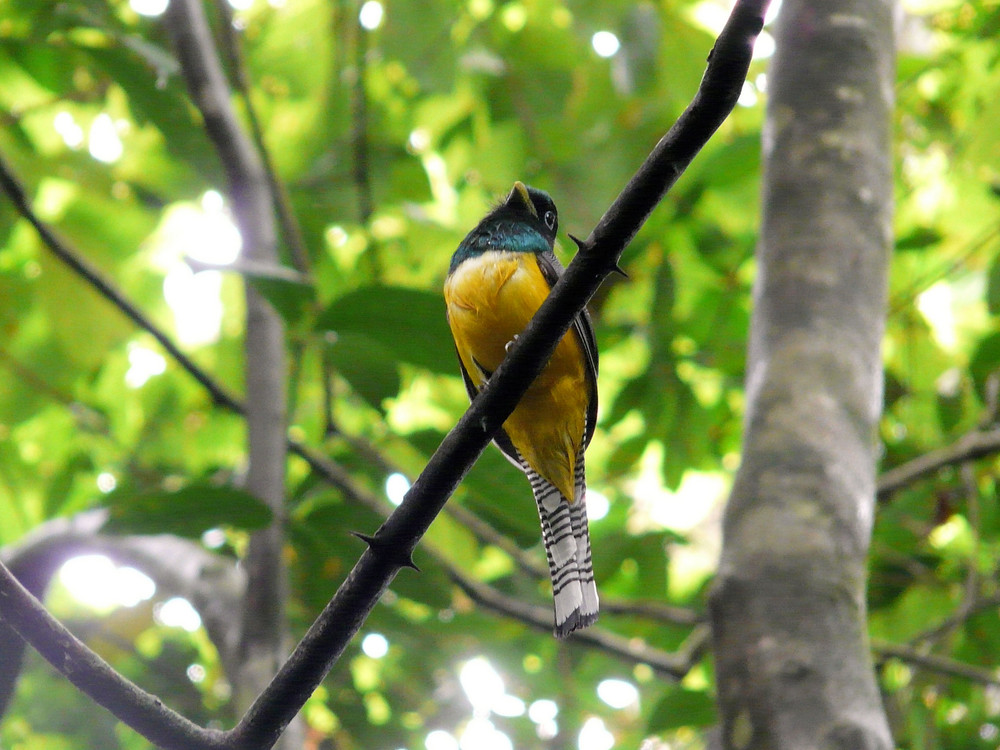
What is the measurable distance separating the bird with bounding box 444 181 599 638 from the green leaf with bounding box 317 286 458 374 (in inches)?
2.6

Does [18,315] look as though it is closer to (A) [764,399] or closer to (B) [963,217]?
(A) [764,399]

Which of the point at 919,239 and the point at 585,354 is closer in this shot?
the point at 585,354

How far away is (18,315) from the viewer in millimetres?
4457

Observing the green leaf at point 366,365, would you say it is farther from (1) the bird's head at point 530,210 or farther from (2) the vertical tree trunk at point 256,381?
(1) the bird's head at point 530,210

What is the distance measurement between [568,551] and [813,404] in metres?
0.78

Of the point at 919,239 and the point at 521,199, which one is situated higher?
the point at 919,239

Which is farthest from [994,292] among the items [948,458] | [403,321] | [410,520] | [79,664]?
[79,664]

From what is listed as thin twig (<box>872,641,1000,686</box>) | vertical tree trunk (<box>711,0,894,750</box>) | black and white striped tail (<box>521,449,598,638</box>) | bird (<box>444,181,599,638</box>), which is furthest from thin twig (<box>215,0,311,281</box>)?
thin twig (<box>872,641,1000,686</box>)

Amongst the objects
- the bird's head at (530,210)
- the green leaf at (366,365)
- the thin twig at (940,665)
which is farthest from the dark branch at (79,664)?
the thin twig at (940,665)

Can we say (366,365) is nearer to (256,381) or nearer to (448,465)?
(256,381)

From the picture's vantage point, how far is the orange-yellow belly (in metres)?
2.73

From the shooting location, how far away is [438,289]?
4422mm

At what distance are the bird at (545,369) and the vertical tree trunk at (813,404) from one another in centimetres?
45

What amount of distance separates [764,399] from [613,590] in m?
2.52
